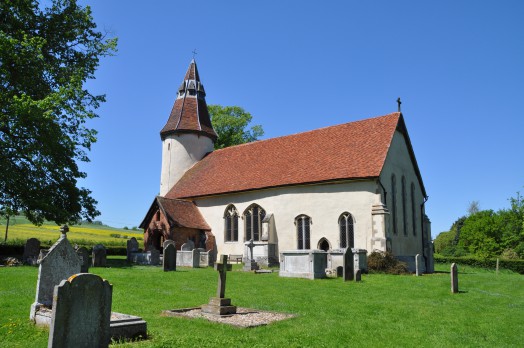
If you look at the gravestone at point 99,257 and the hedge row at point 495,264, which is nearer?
the gravestone at point 99,257

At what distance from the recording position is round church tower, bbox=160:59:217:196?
3884 centimetres

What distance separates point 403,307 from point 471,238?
65501 mm

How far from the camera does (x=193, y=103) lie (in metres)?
40.3

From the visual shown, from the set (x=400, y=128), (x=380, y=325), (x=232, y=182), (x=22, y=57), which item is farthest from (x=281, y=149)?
(x=380, y=325)

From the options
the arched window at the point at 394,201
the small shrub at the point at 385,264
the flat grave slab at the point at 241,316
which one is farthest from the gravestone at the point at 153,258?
the flat grave slab at the point at 241,316

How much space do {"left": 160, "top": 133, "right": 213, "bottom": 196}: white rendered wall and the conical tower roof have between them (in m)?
0.63

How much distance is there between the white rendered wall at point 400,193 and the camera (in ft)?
85.6

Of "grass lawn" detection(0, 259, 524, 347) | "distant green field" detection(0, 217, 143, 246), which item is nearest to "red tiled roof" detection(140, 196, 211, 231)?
"distant green field" detection(0, 217, 143, 246)

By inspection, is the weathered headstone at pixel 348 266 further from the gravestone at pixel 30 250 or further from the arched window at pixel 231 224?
the gravestone at pixel 30 250

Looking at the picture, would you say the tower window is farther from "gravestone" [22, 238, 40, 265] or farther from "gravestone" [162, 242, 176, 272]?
"gravestone" [22, 238, 40, 265]

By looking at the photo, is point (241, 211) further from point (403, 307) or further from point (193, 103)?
point (403, 307)

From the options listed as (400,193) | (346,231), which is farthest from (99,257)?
(400,193)

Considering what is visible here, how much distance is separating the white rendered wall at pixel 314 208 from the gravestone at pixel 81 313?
20.0m

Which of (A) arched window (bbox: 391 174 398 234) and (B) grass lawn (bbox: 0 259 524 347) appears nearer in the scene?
(B) grass lawn (bbox: 0 259 524 347)
